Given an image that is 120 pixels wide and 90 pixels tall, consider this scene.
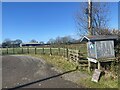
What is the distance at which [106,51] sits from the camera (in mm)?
15547

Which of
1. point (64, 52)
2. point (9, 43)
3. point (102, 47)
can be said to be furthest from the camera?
point (9, 43)

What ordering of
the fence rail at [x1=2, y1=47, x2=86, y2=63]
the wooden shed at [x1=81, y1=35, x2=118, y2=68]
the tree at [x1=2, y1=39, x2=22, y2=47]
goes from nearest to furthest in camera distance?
the wooden shed at [x1=81, y1=35, x2=118, y2=68] → the fence rail at [x1=2, y1=47, x2=86, y2=63] → the tree at [x1=2, y1=39, x2=22, y2=47]

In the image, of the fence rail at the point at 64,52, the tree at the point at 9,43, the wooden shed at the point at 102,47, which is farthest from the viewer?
the tree at the point at 9,43

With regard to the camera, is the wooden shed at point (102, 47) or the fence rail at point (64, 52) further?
the fence rail at point (64, 52)

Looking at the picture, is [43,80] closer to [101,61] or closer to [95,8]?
[101,61]

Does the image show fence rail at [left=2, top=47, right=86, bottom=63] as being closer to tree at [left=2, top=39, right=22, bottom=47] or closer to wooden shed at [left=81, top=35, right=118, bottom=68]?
wooden shed at [left=81, top=35, right=118, bottom=68]

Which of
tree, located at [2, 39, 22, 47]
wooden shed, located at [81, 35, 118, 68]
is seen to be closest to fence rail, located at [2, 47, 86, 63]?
wooden shed, located at [81, 35, 118, 68]

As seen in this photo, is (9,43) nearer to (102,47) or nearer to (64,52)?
(64,52)

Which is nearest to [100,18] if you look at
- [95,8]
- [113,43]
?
[95,8]

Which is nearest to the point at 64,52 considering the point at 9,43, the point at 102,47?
the point at 102,47

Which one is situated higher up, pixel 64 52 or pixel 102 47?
pixel 102 47

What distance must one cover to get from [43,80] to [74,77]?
75.8 inches

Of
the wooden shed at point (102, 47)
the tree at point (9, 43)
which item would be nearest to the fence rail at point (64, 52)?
the wooden shed at point (102, 47)

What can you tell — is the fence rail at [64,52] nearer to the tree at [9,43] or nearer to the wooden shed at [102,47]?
the wooden shed at [102,47]
